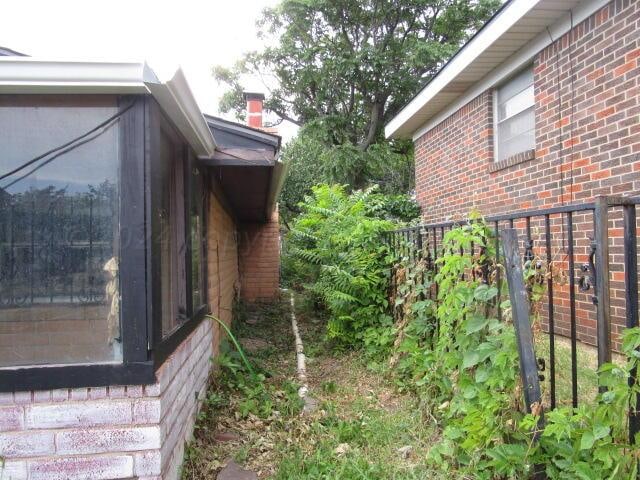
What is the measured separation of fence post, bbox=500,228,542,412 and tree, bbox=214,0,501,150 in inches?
627

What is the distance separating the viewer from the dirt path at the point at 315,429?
2756mm

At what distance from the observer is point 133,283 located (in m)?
2.16

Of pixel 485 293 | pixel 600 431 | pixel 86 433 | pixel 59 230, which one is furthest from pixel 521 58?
pixel 86 433

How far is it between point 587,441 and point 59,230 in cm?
231

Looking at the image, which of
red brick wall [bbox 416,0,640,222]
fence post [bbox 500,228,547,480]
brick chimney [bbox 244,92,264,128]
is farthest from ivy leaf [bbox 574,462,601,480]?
brick chimney [bbox 244,92,264,128]

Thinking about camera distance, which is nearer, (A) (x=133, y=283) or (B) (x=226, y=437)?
(A) (x=133, y=283)

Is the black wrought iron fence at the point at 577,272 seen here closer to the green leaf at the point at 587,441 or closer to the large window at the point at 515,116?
the green leaf at the point at 587,441

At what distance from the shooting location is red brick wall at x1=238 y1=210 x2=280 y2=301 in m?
10.6

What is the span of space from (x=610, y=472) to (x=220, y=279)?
4.33 m

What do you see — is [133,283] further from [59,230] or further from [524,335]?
[524,335]

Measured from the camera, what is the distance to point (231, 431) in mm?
3359

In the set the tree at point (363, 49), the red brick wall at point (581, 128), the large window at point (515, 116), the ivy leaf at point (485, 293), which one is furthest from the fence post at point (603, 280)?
the tree at point (363, 49)

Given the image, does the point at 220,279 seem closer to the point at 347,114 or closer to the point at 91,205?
the point at 91,205

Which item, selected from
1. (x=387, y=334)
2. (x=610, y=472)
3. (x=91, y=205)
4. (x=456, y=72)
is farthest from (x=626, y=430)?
(x=456, y=72)
